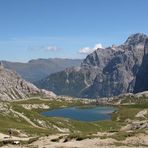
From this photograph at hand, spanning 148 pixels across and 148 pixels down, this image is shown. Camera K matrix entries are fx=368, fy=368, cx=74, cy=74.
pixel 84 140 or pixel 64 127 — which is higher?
pixel 84 140

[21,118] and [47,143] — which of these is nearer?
[47,143]

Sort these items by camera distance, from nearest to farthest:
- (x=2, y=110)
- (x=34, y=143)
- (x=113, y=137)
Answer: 1. (x=113, y=137)
2. (x=34, y=143)
3. (x=2, y=110)

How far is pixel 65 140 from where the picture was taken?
6312 centimetres

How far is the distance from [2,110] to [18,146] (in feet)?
440

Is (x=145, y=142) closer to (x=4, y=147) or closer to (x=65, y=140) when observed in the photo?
(x=65, y=140)

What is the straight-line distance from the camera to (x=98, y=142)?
191 ft

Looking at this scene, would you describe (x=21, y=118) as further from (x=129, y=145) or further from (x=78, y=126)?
(x=129, y=145)

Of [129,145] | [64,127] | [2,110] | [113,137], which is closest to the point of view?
[129,145]

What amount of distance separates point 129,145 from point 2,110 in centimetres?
14592

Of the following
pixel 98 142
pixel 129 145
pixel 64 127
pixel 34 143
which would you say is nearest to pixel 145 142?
pixel 129 145

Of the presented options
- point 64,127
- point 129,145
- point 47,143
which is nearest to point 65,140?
point 47,143

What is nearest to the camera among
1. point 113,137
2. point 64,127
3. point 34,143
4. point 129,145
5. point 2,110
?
point 129,145

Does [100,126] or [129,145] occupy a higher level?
[129,145]

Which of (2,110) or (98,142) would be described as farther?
(2,110)
